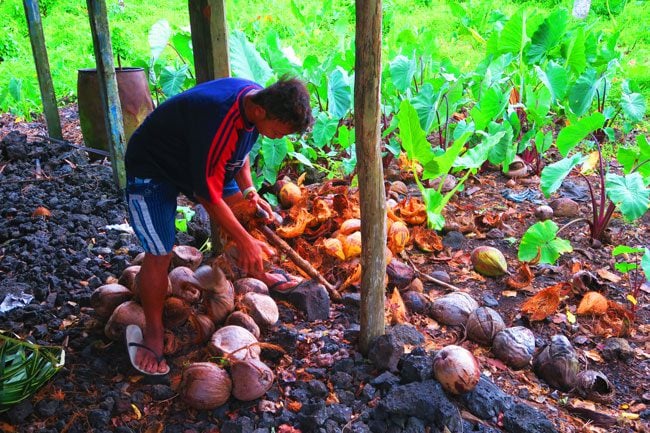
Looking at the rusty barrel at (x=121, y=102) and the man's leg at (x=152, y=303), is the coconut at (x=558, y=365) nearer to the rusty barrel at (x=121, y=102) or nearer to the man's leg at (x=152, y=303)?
the man's leg at (x=152, y=303)

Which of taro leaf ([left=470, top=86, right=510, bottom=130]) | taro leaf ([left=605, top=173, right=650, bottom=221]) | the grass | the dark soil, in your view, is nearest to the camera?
the dark soil

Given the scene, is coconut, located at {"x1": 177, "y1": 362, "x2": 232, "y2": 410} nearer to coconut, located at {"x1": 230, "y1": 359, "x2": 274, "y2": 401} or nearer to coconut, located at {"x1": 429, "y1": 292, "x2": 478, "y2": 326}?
coconut, located at {"x1": 230, "y1": 359, "x2": 274, "y2": 401}

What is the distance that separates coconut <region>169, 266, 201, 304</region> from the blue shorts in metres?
0.38

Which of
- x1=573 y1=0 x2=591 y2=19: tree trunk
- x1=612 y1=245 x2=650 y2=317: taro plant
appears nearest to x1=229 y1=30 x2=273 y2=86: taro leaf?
x1=612 y1=245 x2=650 y2=317: taro plant

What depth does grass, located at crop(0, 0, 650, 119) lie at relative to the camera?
24.3 ft

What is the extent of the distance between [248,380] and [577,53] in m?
4.23

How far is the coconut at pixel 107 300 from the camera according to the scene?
8.61ft

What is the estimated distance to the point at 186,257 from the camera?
2.99 metres

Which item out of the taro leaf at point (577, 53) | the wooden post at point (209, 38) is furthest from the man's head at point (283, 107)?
the taro leaf at point (577, 53)

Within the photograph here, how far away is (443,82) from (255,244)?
10.0 ft

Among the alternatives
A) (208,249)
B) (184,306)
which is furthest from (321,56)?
(184,306)

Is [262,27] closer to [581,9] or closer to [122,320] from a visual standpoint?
[581,9]

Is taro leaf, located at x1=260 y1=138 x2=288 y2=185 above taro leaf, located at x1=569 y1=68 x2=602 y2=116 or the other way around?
the other way around

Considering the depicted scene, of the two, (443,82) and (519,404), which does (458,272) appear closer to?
(519,404)
